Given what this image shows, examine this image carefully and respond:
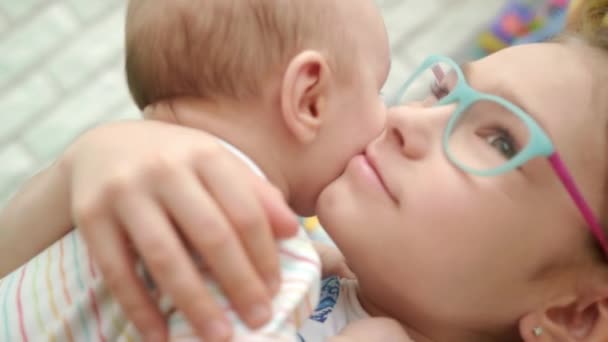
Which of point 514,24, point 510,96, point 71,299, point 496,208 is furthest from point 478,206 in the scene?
point 514,24

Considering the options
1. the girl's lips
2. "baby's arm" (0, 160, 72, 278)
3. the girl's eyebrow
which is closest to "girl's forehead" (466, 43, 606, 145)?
the girl's eyebrow

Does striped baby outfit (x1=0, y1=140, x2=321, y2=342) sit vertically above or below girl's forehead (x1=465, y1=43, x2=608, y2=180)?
above

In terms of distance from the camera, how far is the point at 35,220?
68 cm

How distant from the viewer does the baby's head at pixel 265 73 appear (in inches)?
24.6

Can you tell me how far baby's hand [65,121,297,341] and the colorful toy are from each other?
0.98m

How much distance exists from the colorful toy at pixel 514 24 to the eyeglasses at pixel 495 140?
2.34 ft

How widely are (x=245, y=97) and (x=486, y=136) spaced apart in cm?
26

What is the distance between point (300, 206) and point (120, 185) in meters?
0.31

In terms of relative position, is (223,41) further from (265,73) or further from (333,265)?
(333,265)

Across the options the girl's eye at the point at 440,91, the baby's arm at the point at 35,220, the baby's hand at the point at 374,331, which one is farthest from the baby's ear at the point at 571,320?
the baby's arm at the point at 35,220

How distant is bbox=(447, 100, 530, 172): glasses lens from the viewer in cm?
62

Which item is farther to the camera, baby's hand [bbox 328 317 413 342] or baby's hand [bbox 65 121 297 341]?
baby's hand [bbox 328 317 413 342]

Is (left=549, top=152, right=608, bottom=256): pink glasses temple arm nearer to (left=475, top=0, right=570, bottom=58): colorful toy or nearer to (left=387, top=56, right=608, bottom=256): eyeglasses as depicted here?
(left=387, top=56, right=608, bottom=256): eyeglasses

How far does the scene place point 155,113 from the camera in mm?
659
